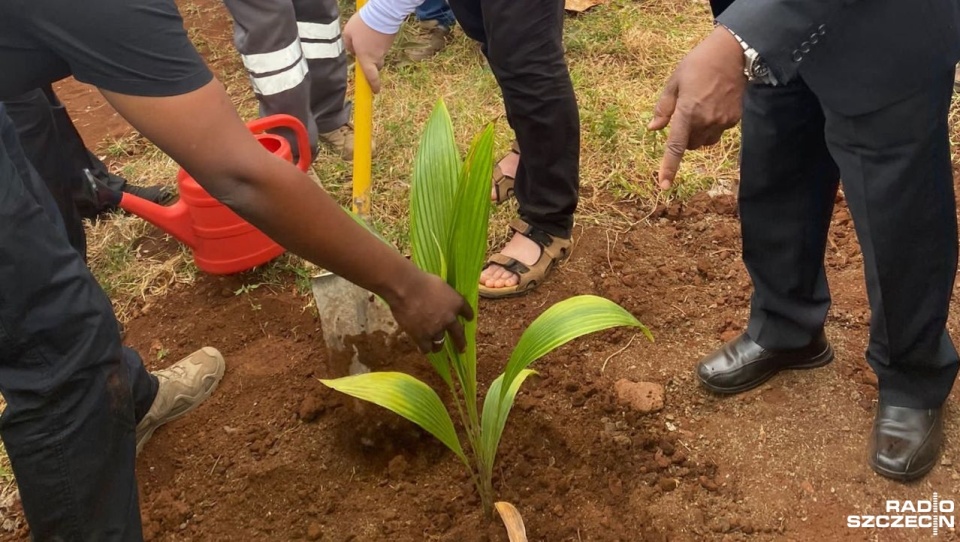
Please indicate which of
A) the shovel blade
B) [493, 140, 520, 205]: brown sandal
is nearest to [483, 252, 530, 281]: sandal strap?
[493, 140, 520, 205]: brown sandal

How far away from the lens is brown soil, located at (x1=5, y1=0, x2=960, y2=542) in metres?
1.81

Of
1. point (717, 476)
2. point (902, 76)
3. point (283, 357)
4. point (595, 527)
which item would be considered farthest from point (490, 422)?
point (902, 76)

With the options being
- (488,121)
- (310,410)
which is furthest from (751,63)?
(488,121)

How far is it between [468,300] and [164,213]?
46.9 inches

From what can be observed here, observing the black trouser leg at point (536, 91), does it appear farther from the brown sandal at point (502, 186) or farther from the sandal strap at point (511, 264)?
the brown sandal at point (502, 186)

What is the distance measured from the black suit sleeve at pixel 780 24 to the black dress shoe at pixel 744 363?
868mm

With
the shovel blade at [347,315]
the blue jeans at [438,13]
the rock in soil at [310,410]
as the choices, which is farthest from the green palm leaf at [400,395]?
the blue jeans at [438,13]

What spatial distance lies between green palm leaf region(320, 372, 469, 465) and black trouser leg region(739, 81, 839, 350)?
83cm

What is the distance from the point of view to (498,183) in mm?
2844

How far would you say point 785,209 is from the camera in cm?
182

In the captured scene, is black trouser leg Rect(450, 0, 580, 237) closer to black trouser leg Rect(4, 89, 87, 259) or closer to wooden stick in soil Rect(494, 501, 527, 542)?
wooden stick in soil Rect(494, 501, 527, 542)

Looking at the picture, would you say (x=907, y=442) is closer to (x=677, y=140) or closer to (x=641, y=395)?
(x=641, y=395)

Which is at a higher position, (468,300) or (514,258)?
(468,300)

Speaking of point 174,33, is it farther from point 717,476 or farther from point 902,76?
point 717,476
